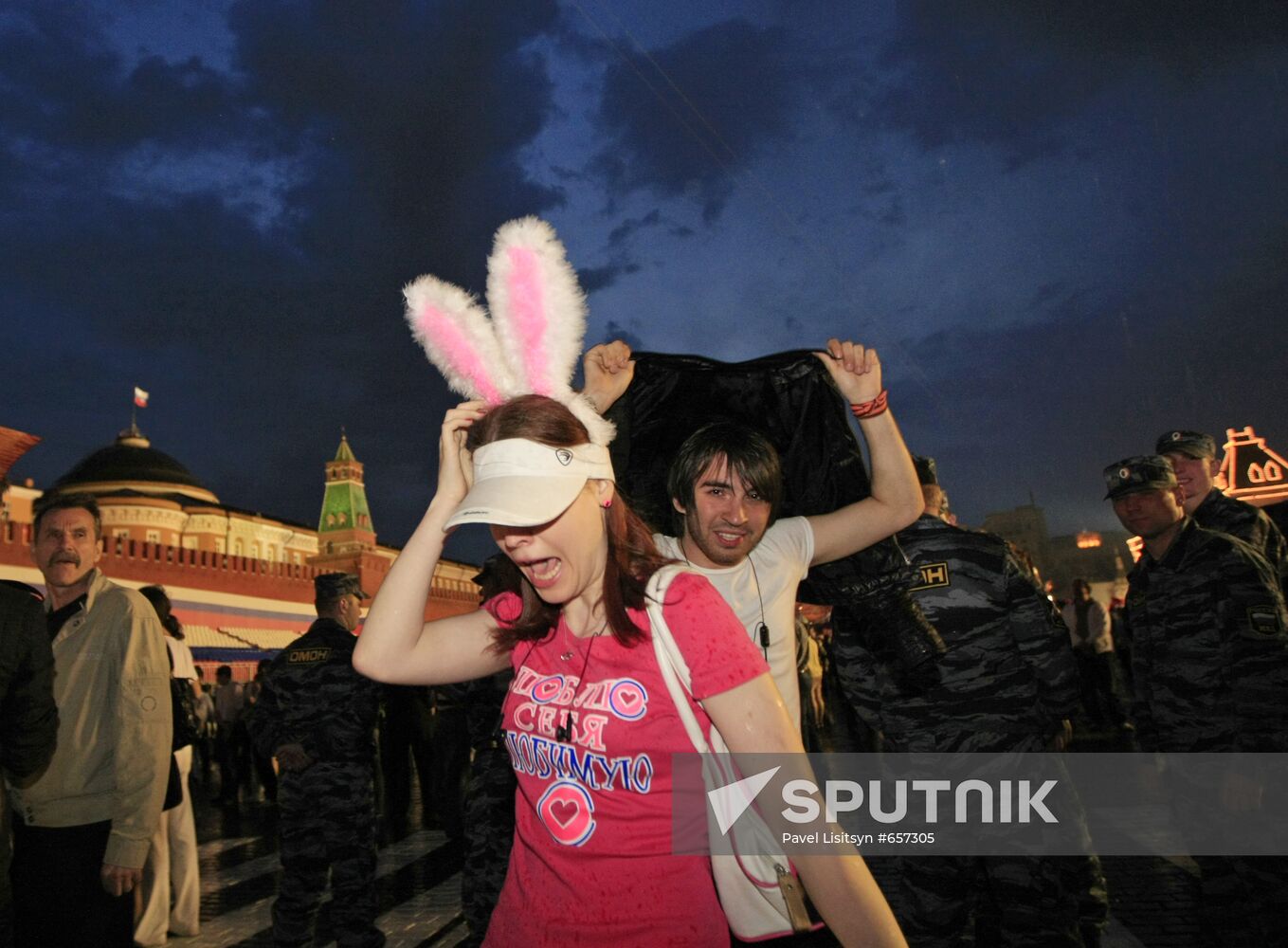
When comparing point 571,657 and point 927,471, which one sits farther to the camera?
point 927,471

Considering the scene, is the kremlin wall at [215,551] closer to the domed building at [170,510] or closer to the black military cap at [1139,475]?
the domed building at [170,510]

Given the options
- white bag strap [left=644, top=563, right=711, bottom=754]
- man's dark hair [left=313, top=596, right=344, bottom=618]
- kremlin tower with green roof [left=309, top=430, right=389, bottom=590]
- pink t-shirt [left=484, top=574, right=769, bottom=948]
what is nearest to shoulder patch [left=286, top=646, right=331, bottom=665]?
man's dark hair [left=313, top=596, right=344, bottom=618]

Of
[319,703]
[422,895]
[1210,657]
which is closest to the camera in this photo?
[1210,657]

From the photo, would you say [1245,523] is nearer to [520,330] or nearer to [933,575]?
[933,575]

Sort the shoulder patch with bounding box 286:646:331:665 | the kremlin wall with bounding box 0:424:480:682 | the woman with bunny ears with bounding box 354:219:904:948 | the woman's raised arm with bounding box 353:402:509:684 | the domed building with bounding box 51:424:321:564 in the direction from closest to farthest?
the woman with bunny ears with bounding box 354:219:904:948, the woman's raised arm with bounding box 353:402:509:684, the shoulder patch with bounding box 286:646:331:665, the kremlin wall with bounding box 0:424:480:682, the domed building with bounding box 51:424:321:564

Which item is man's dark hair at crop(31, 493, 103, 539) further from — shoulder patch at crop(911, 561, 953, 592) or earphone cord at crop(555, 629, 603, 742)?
shoulder patch at crop(911, 561, 953, 592)

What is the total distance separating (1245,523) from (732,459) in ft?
14.8

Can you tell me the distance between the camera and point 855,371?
103 inches

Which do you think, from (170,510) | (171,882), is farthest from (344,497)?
(171,882)

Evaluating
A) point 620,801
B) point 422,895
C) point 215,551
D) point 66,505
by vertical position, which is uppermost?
point 215,551

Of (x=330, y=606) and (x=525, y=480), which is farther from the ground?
(x=330, y=606)

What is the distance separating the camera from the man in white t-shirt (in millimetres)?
2609

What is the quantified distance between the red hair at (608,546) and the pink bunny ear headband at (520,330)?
93 mm

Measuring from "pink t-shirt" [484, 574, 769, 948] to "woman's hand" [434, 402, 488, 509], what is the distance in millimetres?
504
